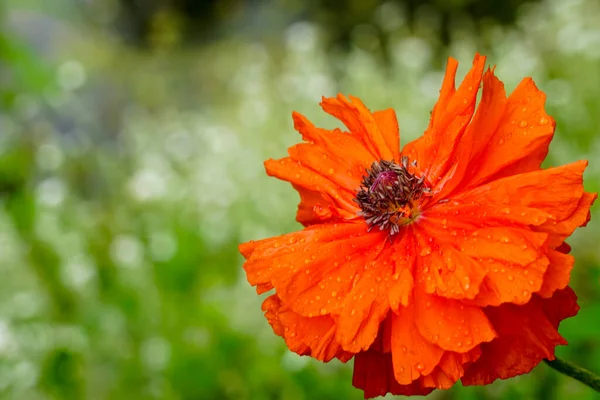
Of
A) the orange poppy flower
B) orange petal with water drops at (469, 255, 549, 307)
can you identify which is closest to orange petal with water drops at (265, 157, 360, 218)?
the orange poppy flower

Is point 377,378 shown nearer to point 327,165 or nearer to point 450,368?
point 450,368

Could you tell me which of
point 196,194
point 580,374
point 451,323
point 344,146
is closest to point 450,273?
point 451,323

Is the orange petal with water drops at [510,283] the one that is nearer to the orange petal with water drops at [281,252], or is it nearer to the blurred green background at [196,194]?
the orange petal with water drops at [281,252]

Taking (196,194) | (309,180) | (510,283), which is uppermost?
(196,194)

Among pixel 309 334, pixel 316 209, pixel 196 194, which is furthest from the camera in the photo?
pixel 196 194

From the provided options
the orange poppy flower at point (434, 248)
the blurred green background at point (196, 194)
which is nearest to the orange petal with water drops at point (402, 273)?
the orange poppy flower at point (434, 248)
